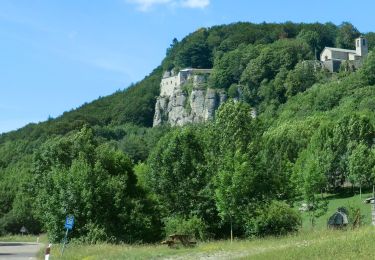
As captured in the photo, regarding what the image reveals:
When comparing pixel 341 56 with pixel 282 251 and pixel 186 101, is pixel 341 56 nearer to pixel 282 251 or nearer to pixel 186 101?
pixel 186 101

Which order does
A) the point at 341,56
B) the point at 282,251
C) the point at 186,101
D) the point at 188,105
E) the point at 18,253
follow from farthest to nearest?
the point at 186,101
the point at 188,105
the point at 341,56
the point at 18,253
the point at 282,251

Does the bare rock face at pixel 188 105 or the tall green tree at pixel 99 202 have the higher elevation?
the bare rock face at pixel 188 105

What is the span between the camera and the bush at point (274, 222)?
120ft

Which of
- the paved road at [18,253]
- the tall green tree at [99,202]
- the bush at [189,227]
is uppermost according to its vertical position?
the tall green tree at [99,202]

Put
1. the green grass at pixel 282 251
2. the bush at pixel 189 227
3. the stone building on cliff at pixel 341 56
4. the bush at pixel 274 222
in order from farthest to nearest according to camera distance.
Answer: the stone building on cliff at pixel 341 56 → the bush at pixel 274 222 → the bush at pixel 189 227 → the green grass at pixel 282 251

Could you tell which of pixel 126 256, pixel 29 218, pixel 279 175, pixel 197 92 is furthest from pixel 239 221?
pixel 197 92

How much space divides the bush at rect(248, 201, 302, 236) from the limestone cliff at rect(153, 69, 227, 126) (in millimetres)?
124547

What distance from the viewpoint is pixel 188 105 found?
174000 mm

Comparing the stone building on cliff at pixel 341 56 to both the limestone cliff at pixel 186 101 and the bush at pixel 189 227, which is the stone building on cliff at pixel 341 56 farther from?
the bush at pixel 189 227

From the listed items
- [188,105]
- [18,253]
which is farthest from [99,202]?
[188,105]

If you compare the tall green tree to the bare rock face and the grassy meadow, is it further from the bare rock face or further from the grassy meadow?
the bare rock face

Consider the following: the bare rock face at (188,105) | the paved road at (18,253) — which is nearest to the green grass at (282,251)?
the paved road at (18,253)

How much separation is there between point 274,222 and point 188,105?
453ft

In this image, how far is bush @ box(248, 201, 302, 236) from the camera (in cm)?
3650
